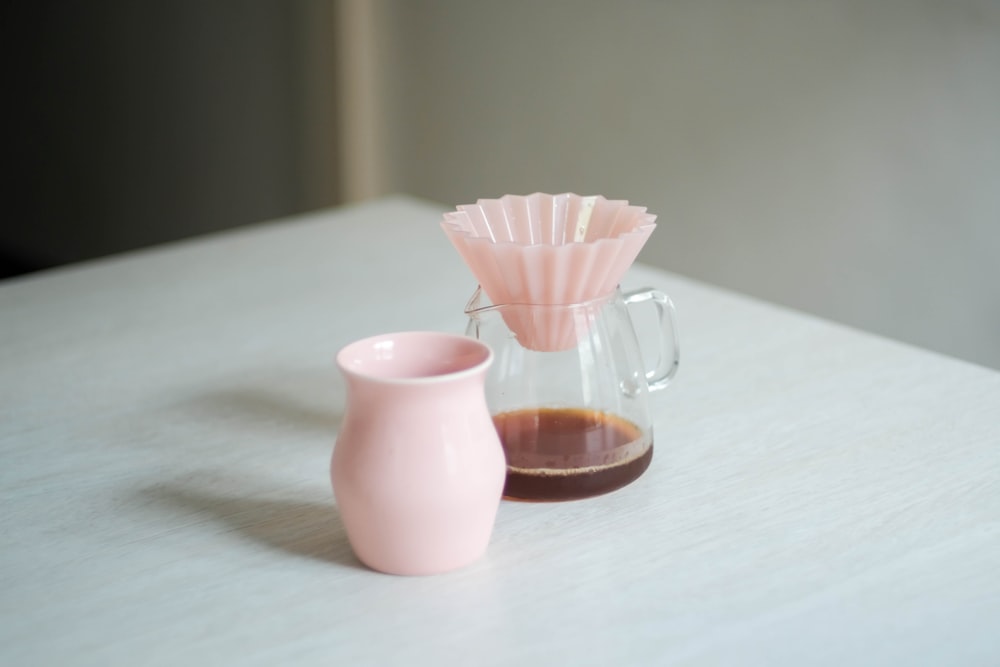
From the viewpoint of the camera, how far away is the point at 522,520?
686 mm

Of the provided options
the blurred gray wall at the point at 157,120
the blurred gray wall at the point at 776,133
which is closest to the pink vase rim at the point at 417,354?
the blurred gray wall at the point at 776,133

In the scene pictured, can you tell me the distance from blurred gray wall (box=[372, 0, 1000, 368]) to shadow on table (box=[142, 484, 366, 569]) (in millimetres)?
1402

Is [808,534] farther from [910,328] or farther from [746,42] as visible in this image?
[746,42]

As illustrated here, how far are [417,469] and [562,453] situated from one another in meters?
0.13

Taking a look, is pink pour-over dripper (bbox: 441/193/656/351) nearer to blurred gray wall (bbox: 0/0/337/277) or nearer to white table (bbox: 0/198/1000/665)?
white table (bbox: 0/198/1000/665)

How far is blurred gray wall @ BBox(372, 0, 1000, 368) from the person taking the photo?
1.79 m

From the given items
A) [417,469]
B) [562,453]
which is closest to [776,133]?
[562,453]

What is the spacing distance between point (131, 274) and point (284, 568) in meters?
0.75

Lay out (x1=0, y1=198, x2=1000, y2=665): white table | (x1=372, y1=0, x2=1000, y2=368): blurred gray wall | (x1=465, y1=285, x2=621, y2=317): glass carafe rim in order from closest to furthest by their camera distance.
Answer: (x1=0, y1=198, x2=1000, y2=665): white table → (x1=465, y1=285, x2=621, y2=317): glass carafe rim → (x1=372, y1=0, x2=1000, y2=368): blurred gray wall

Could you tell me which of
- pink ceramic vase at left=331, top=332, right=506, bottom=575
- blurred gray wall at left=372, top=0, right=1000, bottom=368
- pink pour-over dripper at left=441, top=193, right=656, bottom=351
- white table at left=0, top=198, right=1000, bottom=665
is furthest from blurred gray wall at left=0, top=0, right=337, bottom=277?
pink ceramic vase at left=331, top=332, right=506, bottom=575

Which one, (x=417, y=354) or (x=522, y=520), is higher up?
(x=417, y=354)

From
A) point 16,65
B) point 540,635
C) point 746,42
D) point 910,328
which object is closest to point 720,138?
point 746,42

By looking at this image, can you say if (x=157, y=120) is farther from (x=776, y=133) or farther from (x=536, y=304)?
(x=536, y=304)

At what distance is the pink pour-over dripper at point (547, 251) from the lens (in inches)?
25.5
